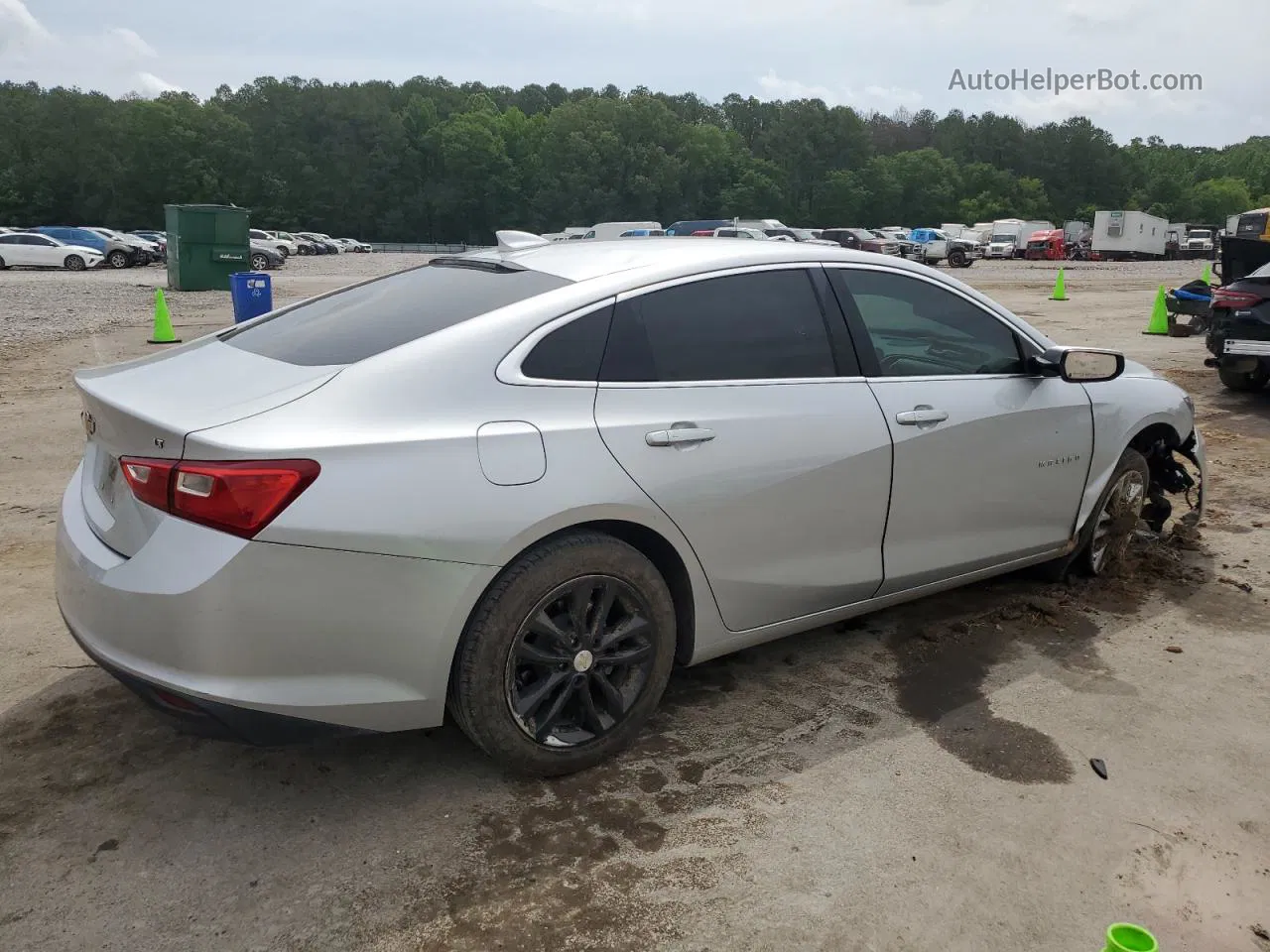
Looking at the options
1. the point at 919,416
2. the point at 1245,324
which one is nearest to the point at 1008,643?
the point at 919,416

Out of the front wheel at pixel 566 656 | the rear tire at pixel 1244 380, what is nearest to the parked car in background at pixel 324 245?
the rear tire at pixel 1244 380

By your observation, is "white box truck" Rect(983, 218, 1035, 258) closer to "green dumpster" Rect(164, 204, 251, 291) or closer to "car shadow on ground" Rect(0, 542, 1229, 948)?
"green dumpster" Rect(164, 204, 251, 291)

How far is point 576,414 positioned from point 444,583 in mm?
646

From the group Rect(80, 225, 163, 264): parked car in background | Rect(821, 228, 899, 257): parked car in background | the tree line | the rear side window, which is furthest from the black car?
the tree line

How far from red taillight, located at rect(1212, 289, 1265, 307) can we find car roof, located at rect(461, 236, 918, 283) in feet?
24.1

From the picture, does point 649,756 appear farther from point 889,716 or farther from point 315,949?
point 315,949

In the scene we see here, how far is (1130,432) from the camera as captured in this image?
4762 millimetres

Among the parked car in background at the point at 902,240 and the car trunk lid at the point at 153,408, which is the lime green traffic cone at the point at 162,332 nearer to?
the car trunk lid at the point at 153,408

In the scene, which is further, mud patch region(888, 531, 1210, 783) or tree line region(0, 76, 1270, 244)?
tree line region(0, 76, 1270, 244)

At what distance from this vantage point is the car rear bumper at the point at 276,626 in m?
2.61

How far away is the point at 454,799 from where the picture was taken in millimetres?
3088

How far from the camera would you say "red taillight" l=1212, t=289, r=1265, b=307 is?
9750mm

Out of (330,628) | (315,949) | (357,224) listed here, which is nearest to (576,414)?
(330,628)

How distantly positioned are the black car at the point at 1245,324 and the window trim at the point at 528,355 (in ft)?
29.1
